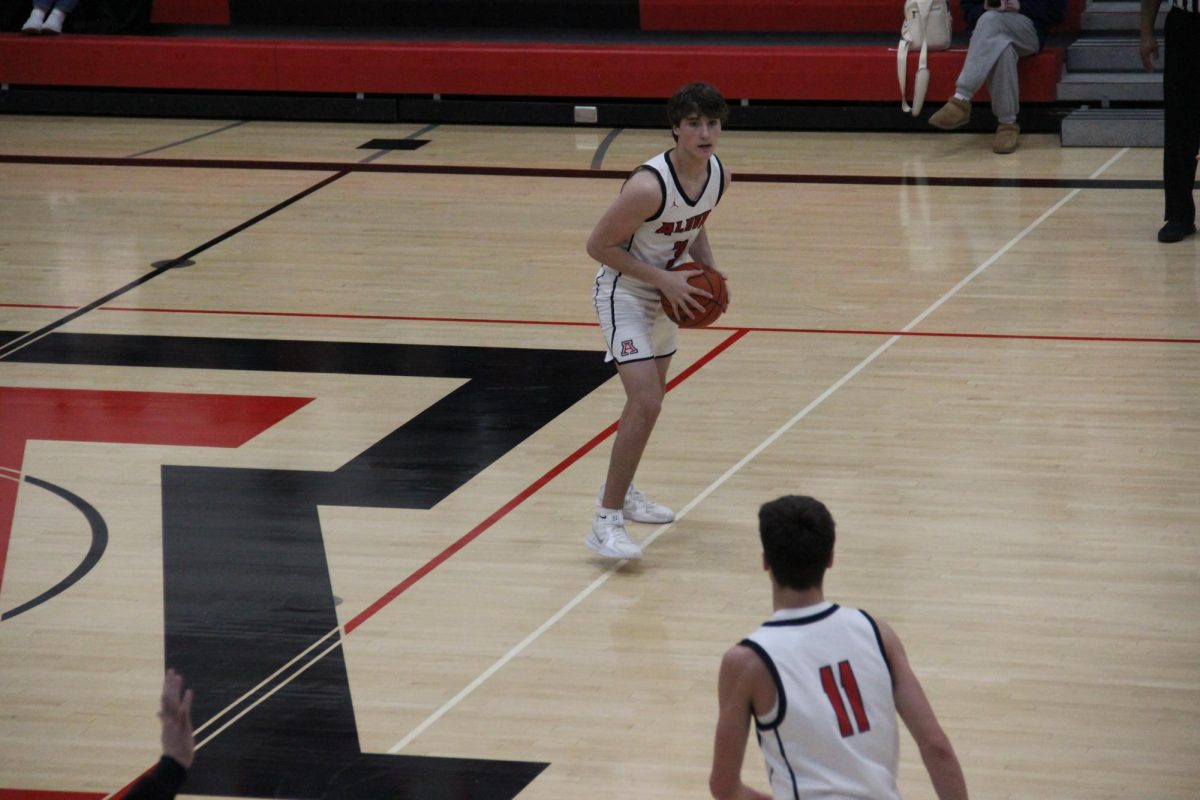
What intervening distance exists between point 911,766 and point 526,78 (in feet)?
30.1

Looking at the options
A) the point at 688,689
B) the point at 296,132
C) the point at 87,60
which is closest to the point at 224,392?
the point at 688,689

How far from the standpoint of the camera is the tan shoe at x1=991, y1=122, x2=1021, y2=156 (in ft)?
35.8

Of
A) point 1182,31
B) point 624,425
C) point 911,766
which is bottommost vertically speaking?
point 911,766

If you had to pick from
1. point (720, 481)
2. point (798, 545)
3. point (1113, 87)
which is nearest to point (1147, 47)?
point (1113, 87)

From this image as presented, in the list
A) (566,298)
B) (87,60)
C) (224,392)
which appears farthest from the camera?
(87,60)

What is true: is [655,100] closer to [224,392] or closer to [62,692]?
[224,392]

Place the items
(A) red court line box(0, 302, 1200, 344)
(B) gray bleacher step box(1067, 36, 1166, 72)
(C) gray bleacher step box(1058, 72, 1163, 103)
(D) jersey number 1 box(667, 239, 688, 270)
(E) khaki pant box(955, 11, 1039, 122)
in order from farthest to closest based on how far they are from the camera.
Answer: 1. (B) gray bleacher step box(1067, 36, 1166, 72)
2. (C) gray bleacher step box(1058, 72, 1163, 103)
3. (E) khaki pant box(955, 11, 1039, 122)
4. (A) red court line box(0, 302, 1200, 344)
5. (D) jersey number 1 box(667, 239, 688, 270)

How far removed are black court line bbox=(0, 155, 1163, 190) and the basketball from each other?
5.36m

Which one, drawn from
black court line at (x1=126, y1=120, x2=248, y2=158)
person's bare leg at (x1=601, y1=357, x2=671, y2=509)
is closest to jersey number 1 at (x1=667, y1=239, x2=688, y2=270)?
person's bare leg at (x1=601, y1=357, x2=671, y2=509)

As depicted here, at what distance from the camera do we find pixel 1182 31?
852cm

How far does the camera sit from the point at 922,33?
37.7 ft

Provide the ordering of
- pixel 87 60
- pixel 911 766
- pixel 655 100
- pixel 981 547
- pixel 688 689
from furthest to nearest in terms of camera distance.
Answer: pixel 87 60 → pixel 655 100 → pixel 981 547 → pixel 688 689 → pixel 911 766

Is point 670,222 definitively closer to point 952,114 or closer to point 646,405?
point 646,405

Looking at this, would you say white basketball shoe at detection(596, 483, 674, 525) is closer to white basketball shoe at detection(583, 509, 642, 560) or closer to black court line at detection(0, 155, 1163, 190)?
white basketball shoe at detection(583, 509, 642, 560)
